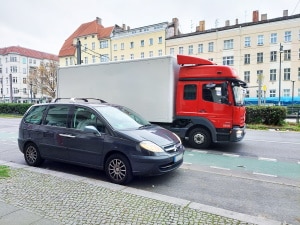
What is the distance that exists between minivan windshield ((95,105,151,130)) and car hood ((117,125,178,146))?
9.6 inches

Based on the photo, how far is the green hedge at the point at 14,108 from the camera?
2867 cm

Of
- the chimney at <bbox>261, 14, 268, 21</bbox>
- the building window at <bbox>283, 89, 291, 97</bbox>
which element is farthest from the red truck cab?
the chimney at <bbox>261, 14, 268, 21</bbox>

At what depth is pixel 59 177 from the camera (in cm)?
493

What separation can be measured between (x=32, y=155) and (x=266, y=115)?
44.1 ft

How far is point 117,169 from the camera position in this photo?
491 cm

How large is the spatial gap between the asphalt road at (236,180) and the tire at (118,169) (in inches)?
11.0

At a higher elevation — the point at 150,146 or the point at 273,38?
the point at 273,38

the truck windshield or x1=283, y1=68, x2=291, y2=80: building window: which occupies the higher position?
x1=283, y1=68, x2=291, y2=80: building window

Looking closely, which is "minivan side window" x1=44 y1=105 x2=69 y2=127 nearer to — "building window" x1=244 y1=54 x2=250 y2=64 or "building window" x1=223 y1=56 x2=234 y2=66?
"building window" x1=223 y1=56 x2=234 y2=66

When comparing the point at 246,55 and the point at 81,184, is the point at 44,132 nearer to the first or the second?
the point at 81,184

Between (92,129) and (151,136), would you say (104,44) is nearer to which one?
(92,129)

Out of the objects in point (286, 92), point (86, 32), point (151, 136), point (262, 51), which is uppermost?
point (86, 32)

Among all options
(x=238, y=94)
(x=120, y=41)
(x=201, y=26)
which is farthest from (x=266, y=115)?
(x=120, y=41)

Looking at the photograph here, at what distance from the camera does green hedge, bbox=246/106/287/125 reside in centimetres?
1462
